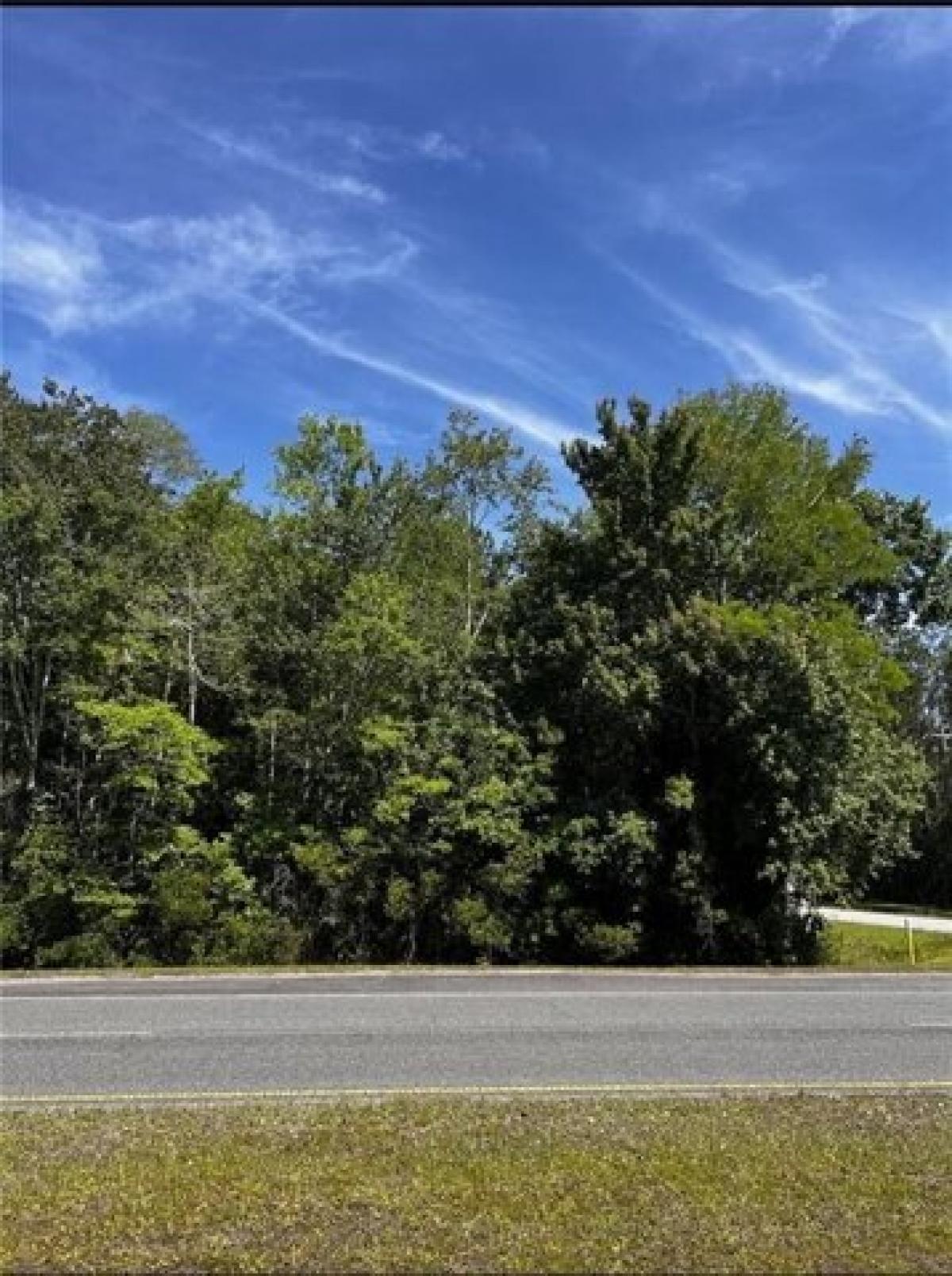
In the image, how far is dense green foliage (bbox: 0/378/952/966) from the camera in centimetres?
2233

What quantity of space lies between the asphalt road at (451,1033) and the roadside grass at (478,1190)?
1.61 meters

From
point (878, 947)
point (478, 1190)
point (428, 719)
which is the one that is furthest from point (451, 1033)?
point (878, 947)

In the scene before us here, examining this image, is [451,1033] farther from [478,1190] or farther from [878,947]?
[878,947]

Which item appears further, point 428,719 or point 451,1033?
point 428,719

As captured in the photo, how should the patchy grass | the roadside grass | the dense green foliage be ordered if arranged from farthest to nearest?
1. the patchy grass
2. the dense green foliage
3. the roadside grass

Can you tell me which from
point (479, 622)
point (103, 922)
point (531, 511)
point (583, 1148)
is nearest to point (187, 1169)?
point (583, 1148)

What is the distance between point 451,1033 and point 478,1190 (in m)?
6.02

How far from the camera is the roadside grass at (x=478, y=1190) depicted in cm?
521

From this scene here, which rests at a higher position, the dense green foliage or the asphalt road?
the dense green foliage

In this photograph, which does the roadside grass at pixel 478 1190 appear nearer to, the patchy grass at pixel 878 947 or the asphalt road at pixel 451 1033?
the asphalt road at pixel 451 1033

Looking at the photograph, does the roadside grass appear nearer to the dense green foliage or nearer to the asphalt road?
the asphalt road

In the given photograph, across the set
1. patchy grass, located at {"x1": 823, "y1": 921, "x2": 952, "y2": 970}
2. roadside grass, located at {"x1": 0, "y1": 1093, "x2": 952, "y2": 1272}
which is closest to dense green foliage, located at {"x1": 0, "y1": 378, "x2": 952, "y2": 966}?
patchy grass, located at {"x1": 823, "y1": 921, "x2": 952, "y2": 970}

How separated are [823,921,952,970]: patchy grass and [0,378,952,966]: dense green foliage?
1158 mm

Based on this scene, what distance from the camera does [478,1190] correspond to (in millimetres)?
6059
